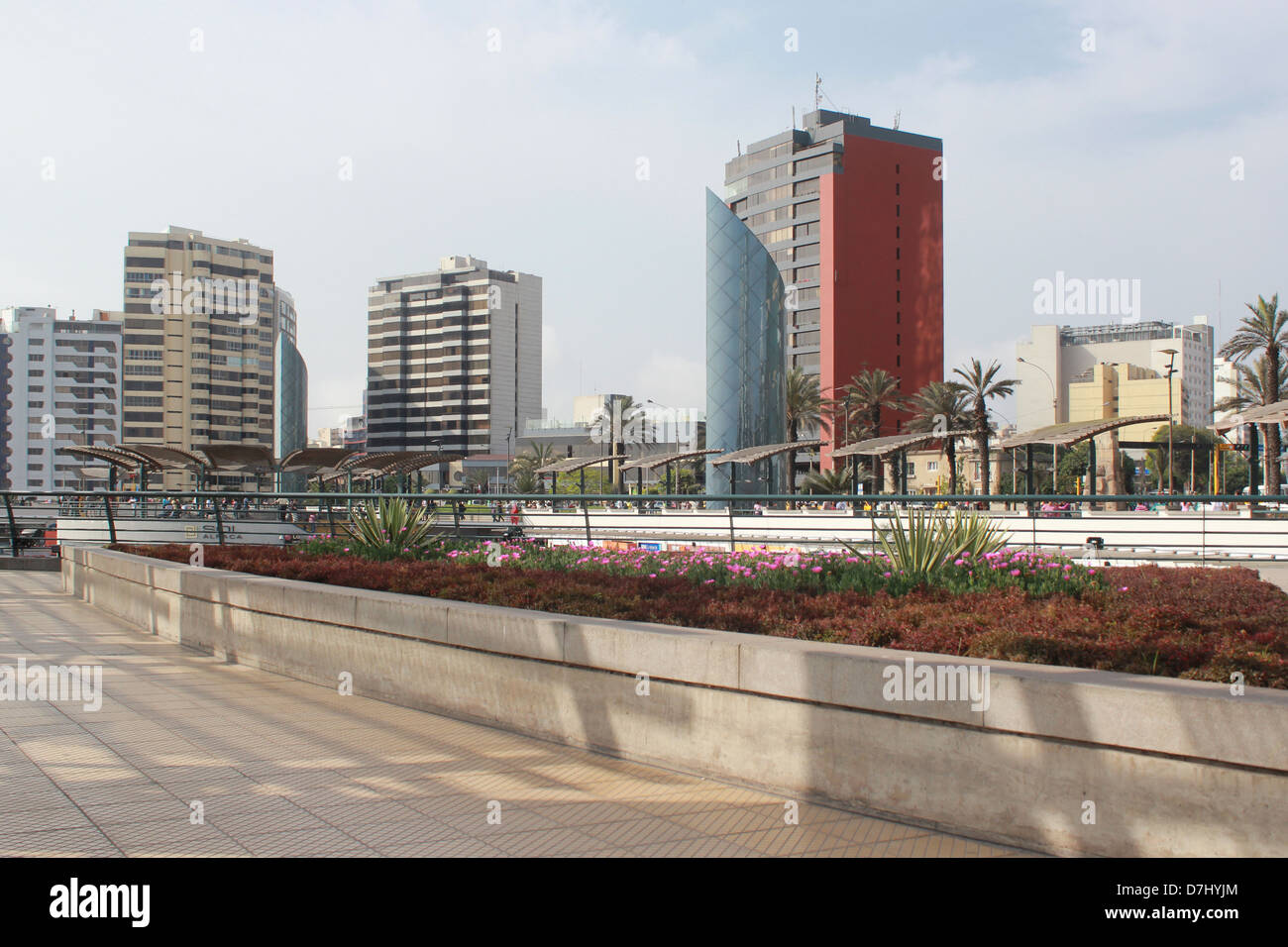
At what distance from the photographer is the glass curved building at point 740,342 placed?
65875 mm

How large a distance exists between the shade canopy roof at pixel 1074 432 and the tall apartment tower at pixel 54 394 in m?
139

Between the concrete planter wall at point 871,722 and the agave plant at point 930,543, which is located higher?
the agave plant at point 930,543


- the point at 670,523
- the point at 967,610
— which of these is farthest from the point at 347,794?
the point at 670,523

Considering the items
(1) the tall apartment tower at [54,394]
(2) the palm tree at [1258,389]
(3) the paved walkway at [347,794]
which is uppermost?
(1) the tall apartment tower at [54,394]

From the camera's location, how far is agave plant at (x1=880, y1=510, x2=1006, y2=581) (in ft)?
27.7

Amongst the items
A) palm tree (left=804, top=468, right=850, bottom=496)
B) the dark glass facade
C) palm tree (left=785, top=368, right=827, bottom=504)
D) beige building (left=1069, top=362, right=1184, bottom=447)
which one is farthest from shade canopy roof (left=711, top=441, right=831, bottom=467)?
beige building (left=1069, top=362, right=1184, bottom=447)

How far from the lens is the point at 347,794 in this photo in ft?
15.9

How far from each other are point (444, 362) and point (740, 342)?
107 meters

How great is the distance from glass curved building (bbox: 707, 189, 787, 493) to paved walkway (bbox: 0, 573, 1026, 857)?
59140mm

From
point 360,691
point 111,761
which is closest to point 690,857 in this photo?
point 111,761

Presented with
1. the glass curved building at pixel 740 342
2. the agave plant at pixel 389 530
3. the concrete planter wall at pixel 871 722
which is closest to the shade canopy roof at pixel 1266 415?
the agave plant at pixel 389 530

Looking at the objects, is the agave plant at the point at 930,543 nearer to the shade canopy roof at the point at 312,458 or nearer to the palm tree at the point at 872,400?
the shade canopy roof at the point at 312,458

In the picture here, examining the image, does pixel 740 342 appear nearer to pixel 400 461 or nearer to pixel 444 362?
pixel 400 461
